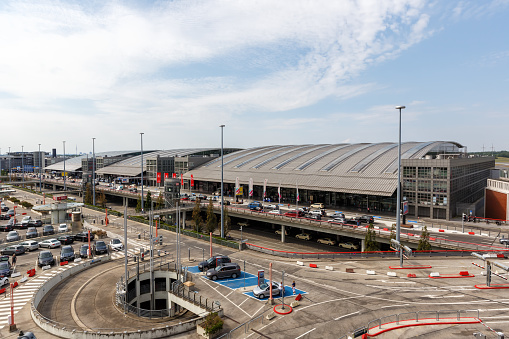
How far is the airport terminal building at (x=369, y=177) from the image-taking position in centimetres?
5947

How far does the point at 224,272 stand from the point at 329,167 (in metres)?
51.8

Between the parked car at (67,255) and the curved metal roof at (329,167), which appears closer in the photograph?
the parked car at (67,255)

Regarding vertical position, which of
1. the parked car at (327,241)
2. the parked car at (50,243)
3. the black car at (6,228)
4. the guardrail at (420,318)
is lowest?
the parked car at (327,241)

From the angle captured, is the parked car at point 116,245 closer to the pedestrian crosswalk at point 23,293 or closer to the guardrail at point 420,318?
the pedestrian crosswalk at point 23,293

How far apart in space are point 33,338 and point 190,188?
3283 inches

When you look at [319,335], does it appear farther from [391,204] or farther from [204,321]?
[391,204]

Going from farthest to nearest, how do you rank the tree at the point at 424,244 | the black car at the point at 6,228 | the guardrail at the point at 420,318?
the black car at the point at 6,228
the tree at the point at 424,244
the guardrail at the point at 420,318

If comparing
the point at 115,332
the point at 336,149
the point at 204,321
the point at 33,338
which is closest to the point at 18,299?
the point at 33,338

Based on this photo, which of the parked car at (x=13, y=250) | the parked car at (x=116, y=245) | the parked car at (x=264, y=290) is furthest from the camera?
the parked car at (x=116, y=245)

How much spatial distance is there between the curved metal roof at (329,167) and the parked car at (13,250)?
5249 cm

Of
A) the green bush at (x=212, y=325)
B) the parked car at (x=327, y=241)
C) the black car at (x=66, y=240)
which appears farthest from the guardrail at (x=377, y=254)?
the black car at (x=66, y=240)

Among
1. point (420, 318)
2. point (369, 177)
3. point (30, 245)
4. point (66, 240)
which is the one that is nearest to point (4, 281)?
point (30, 245)

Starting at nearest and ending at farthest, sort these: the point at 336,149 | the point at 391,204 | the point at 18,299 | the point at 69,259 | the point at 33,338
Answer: the point at 33,338 < the point at 18,299 < the point at 69,259 < the point at 391,204 < the point at 336,149

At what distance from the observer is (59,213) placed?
66312mm
